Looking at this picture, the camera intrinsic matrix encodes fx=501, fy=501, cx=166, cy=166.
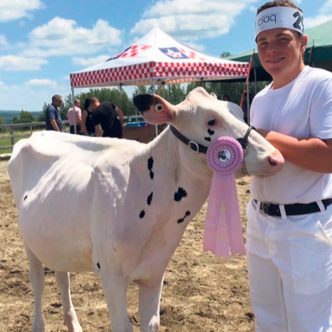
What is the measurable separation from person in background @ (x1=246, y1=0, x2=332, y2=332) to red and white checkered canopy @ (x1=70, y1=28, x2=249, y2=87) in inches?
313

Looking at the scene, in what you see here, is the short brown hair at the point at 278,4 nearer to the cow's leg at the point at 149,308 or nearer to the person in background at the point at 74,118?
the cow's leg at the point at 149,308

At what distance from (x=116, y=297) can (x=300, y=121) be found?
1391 millimetres

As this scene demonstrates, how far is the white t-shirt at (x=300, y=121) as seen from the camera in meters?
2.11

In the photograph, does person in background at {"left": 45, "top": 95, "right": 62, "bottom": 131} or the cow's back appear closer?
the cow's back

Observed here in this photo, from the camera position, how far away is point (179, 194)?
265 centimetres

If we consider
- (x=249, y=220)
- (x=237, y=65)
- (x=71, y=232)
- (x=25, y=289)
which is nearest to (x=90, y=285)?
(x=25, y=289)

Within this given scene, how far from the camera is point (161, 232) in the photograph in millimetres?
2748

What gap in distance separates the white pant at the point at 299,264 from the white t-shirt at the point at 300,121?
0.35 feet

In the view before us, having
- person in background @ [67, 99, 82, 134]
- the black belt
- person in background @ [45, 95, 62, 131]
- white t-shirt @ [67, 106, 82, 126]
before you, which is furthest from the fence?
the black belt

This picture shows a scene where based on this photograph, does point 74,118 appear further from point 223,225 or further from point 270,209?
point 270,209

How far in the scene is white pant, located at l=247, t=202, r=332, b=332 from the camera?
221 centimetres

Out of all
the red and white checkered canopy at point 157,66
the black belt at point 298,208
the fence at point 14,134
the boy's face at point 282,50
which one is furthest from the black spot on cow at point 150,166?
the fence at point 14,134

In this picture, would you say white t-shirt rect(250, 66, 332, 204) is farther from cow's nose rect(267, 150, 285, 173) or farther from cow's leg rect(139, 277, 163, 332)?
cow's leg rect(139, 277, 163, 332)

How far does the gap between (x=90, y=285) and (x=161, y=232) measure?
6.59 ft
